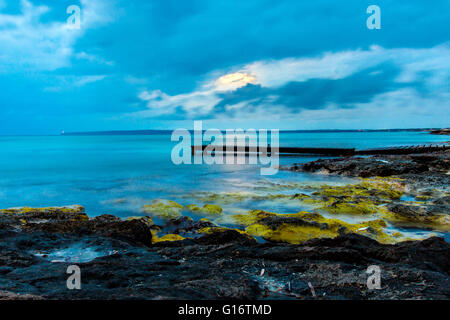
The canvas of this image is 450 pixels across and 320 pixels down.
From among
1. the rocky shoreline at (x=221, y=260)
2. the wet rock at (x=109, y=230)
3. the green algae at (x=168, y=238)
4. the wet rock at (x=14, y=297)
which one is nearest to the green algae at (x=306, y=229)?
the rocky shoreline at (x=221, y=260)

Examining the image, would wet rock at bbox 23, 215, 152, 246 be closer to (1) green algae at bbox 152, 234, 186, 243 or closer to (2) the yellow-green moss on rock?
(1) green algae at bbox 152, 234, 186, 243

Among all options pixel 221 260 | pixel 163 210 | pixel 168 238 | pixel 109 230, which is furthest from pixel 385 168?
pixel 109 230

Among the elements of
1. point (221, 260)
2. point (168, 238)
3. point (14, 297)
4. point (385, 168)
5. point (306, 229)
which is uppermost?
point (385, 168)

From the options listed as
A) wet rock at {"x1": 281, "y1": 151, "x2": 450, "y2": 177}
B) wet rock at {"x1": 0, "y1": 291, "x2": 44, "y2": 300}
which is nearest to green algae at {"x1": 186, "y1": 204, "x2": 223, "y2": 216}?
wet rock at {"x1": 0, "y1": 291, "x2": 44, "y2": 300}

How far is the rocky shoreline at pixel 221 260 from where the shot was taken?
Answer: 3.70 metres

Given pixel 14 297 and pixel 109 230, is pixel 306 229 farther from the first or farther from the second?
pixel 14 297

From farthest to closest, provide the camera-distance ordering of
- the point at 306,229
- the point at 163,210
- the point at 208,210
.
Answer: the point at 163,210 → the point at 208,210 → the point at 306,229

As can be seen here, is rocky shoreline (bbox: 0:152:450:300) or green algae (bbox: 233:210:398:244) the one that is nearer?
rocky shoreline (bbox: 0:152:450:300)

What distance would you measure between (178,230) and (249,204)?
4.37 meters

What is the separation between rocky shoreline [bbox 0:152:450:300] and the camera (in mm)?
3701

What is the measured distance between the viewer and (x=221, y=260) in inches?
197

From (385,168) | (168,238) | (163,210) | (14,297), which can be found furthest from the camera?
(385,168)
